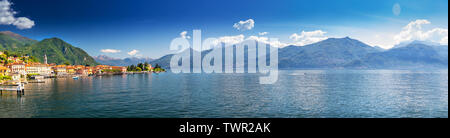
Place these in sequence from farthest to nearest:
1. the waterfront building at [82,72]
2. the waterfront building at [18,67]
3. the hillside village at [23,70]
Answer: the waterfront building at [82,72] → the waterfront building at [18,67] → the hillside village at [23,70]

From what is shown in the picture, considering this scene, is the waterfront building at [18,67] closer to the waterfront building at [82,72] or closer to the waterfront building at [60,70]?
the waterfront building at [60,70]

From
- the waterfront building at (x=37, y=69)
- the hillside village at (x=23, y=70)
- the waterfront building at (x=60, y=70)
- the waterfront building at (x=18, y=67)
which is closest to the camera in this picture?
Result: the hillside village at (x=23, y=70)

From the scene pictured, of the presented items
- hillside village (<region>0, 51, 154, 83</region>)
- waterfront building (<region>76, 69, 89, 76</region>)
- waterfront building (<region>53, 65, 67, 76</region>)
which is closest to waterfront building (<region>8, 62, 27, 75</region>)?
hillside village (<region>0, 51, 154, 83</region>)

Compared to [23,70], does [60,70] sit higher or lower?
higher

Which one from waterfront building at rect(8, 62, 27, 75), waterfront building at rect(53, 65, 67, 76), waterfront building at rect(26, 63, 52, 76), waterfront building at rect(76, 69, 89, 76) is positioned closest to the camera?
waterfront building at rect(8, 62, 27, 75)

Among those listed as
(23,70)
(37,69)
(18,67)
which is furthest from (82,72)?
(18,67)

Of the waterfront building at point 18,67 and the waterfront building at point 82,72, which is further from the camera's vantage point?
the waterfront building at point 82,72

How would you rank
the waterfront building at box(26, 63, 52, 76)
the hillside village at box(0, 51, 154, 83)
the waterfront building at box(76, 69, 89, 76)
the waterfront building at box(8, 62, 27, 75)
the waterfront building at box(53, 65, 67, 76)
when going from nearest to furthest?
the hillside village at box(0, 51, 154, 83)
the waterfront building at box(8, 62, 27, 75)
the waterfront building at box(26, 63, 52, 76)
the waterfront building at box(53, 65, 67, 76)
the waterfront building at box(76, 69, 89, 76)

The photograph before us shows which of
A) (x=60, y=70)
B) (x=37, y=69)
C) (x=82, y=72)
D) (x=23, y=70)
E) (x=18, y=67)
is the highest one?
(x=18, y=67)

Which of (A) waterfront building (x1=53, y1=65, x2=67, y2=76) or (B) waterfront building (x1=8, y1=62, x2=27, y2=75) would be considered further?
(A) waterfront building (x1=53, y1=65, x2=67, y2=76)

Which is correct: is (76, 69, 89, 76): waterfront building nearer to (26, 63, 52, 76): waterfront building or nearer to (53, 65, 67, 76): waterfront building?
(53, 65, 67, 76): waterfront building

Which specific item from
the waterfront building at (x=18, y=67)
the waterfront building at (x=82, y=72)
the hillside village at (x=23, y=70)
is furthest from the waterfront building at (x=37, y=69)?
the waterfront building at (x=82, y=72)

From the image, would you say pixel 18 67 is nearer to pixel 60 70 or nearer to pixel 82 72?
pixel 60 70
